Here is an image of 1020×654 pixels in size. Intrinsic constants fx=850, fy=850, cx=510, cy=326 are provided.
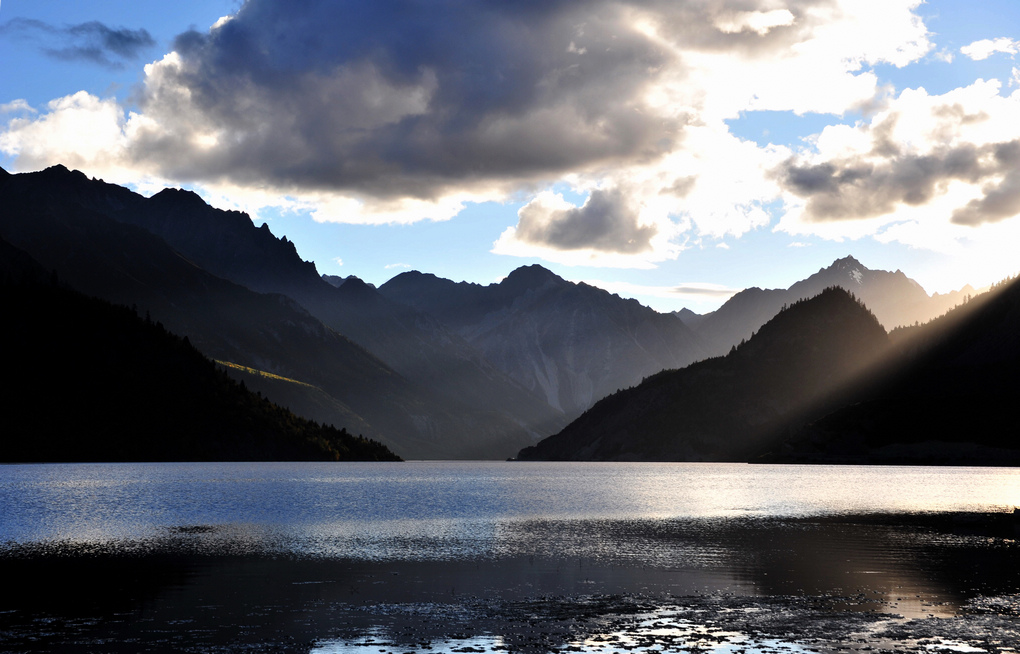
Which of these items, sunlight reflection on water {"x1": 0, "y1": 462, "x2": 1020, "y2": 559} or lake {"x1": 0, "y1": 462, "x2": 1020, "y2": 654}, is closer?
lake {"x1": 0, "y1": 462, "x2": 1020, "y2": 654}

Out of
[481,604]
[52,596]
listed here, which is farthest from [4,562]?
[481,604]

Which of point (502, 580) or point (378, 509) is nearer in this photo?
point (502, 580)

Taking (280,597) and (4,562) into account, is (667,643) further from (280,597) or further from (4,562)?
(4,562)

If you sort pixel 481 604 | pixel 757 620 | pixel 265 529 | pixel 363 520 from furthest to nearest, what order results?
pixel 363 520 < pixel 265 529 < pixel 481 604 < pixel 757 620

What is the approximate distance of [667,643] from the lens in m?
40.6

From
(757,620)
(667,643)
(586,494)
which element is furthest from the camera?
(586,494)

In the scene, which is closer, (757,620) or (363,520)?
(757,620)

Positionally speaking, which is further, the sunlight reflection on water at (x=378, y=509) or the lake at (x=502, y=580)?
the sunlight reflection on water at (x=378, y=509)

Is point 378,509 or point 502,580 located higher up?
point 502,580

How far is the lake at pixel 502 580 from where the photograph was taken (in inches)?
1674

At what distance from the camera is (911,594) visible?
5616cm

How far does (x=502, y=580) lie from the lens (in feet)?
201

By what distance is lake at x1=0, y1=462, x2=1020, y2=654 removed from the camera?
140 ft

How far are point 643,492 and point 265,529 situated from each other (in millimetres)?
107807
